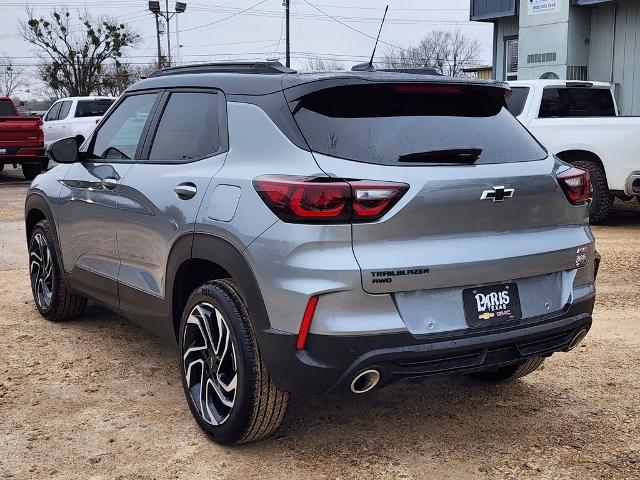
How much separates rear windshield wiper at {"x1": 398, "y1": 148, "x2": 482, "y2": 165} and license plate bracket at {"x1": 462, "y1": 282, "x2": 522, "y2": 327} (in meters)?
0.56

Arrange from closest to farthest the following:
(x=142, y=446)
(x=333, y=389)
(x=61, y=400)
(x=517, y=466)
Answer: (x=333, y=389) → (x=517, y=466) → (x=142, y=446) → (x=61, y=400)

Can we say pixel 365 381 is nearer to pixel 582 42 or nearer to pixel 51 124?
pixel 582 42

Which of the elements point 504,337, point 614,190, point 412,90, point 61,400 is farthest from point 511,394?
point 614,190

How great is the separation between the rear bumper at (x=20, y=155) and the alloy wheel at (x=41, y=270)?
491 inches

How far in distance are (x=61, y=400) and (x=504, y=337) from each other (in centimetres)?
242

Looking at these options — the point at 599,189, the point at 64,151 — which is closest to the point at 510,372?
the point at 64,151

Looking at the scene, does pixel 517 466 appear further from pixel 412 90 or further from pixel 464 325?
pixel 412 90

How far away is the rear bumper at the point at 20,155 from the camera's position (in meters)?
17.2

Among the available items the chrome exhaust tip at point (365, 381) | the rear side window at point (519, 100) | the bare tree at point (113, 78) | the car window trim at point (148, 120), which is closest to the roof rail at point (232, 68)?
the car window trim at point (148, 120)

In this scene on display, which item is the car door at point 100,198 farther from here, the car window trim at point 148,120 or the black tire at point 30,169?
the black tire at point 30,169

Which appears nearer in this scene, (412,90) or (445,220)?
(445,220)

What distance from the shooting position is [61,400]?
4.16 m

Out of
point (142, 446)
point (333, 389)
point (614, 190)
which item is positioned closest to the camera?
point (333, 389)

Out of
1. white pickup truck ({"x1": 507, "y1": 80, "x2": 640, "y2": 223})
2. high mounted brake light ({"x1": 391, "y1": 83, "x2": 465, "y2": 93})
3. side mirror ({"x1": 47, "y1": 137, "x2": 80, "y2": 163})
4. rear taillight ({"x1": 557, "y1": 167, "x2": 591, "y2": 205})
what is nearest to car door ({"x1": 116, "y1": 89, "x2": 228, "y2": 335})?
side mirror ({"x1": 47, "y1": 137, "x2": 80, "y2": 163})
